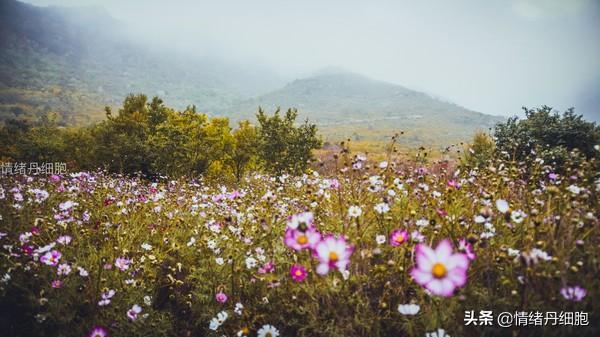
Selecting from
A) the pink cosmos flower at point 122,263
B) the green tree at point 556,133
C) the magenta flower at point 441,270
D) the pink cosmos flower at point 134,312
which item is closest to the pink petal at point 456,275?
the magenta flower at point 441,270

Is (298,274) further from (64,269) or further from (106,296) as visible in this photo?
(64,269)

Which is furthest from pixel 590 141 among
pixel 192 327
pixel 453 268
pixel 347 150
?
pixel 192 327

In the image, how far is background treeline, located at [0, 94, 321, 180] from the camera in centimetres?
1942

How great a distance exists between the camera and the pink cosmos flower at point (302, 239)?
1846 mm

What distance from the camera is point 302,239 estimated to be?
1903 mm

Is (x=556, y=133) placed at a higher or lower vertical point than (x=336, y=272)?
higher

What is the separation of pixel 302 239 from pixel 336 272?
3.23ft

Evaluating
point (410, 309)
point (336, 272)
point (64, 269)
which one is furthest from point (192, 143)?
point (410, 309)

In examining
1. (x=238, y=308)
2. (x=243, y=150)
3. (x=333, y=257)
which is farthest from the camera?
(x=243, y=150)

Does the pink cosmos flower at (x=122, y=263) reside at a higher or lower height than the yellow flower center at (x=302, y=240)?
lower

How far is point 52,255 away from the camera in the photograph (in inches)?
127

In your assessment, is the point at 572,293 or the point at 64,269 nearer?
the point at 572,293

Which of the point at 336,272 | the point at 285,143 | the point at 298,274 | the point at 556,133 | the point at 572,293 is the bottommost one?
the point at 336,272

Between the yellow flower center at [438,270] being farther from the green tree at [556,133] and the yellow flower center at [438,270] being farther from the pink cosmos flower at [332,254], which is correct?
the green tree at [556,133]
